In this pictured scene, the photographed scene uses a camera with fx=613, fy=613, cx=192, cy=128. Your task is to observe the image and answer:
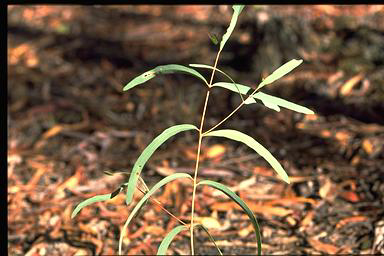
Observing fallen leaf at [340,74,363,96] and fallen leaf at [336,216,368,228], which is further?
fallen leaf at [340,74,363,96]

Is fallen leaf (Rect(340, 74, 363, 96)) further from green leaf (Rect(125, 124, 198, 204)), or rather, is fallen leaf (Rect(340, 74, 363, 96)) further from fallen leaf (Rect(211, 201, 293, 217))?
green leaf (Rect(125, 124, 198, 204))

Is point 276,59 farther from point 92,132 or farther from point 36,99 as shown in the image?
point 36,99

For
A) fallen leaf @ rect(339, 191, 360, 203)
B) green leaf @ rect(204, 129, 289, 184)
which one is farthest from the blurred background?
green leaf @ rect(204, 129, 289, 184)

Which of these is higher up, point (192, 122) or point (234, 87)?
point (192, 122)

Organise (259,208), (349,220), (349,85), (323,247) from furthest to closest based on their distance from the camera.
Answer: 1. (349,85)
2. (259,208)
3. (349,220)
4. (323,247)

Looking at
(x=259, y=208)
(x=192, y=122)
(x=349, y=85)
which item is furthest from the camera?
(x=349, y=85)

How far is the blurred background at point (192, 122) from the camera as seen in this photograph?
225 cm

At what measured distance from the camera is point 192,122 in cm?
310

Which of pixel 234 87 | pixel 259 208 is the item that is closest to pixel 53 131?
pixel 259 208

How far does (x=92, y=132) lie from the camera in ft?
10.2

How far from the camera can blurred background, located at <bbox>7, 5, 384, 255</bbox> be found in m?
2.25

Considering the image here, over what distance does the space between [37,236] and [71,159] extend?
69 centimetres

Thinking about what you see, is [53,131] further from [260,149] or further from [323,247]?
[260,149]

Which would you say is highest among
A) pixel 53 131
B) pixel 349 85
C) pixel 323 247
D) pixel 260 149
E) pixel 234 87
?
pixel 349 85
